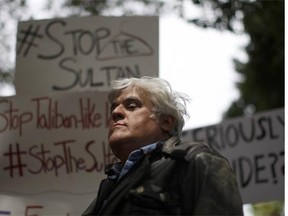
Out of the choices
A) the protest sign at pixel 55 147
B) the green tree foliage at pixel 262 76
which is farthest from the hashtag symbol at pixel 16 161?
the green tree foliage at pixel 262 76

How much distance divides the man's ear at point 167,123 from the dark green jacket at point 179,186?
0.30m

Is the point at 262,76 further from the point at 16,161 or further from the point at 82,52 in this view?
the point at 16,161

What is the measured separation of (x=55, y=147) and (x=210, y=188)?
1.76 meters

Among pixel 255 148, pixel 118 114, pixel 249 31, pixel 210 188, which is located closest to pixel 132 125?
pixel 118 114

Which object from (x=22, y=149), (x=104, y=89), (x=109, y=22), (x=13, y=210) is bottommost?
(x=13, y=210)

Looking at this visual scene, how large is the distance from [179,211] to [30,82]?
6.75 feet

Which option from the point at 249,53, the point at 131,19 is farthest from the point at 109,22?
the point at 249,53

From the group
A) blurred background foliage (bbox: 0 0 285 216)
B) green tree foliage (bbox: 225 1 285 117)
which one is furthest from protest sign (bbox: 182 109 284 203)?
green tree foliage (bbox: 225 1 285 117)

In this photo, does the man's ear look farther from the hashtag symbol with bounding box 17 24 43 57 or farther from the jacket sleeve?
the hashtag symbol with bounding box 17 24 43 57

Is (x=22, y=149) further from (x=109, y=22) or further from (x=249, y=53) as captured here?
Result: (x=249, y=53)

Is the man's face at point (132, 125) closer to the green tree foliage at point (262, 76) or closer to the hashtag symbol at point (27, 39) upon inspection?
the hashtag symbol at point (27, 39)

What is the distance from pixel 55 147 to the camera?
4.12m

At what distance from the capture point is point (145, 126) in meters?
2.93

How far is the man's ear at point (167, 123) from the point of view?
2.98 metres
